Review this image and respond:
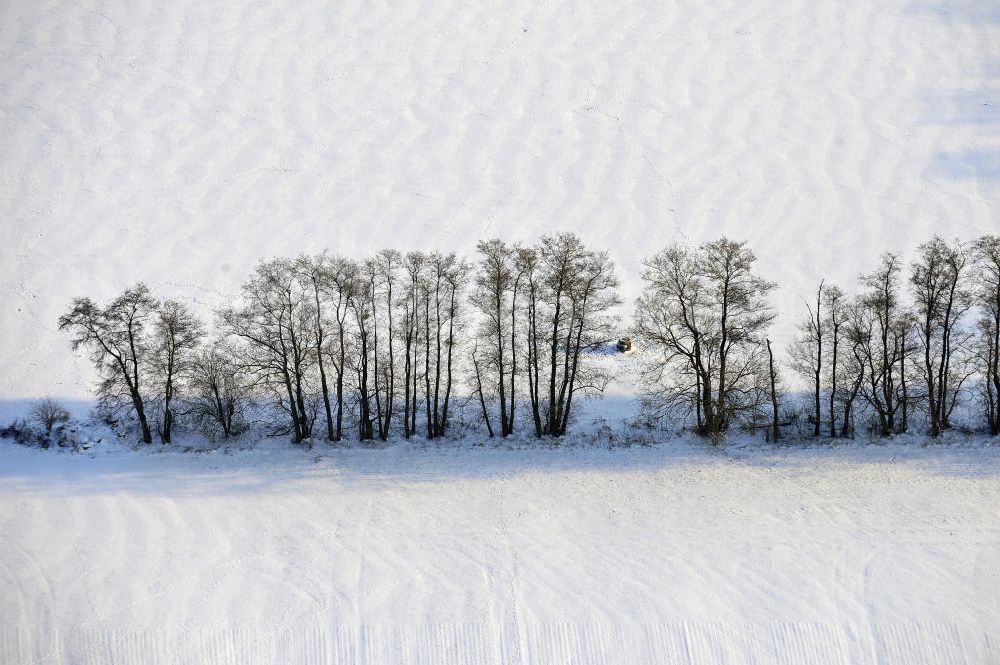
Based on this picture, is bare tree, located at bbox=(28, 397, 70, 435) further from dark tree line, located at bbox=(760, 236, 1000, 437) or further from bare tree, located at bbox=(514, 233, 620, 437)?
dark tree line, located at bbox=(760, 236, 1000, 437)

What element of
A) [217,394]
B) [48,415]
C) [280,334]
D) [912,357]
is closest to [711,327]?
[912,357]

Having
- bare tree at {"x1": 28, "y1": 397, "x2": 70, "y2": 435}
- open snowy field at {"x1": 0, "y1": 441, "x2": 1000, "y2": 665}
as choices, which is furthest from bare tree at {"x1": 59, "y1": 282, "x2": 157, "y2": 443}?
open snowy field at {"x1": 0, "y1": 441, "x2": 1000, "y2": 665}

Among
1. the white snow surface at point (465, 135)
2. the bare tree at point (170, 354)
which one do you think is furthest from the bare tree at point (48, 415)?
the bare tree at point (170, 354)

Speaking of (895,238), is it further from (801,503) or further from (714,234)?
Answer: (801,503)

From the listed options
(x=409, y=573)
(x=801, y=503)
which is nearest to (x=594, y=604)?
(x=409, y=573)

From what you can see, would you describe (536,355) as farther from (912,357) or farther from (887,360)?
(912,357)
